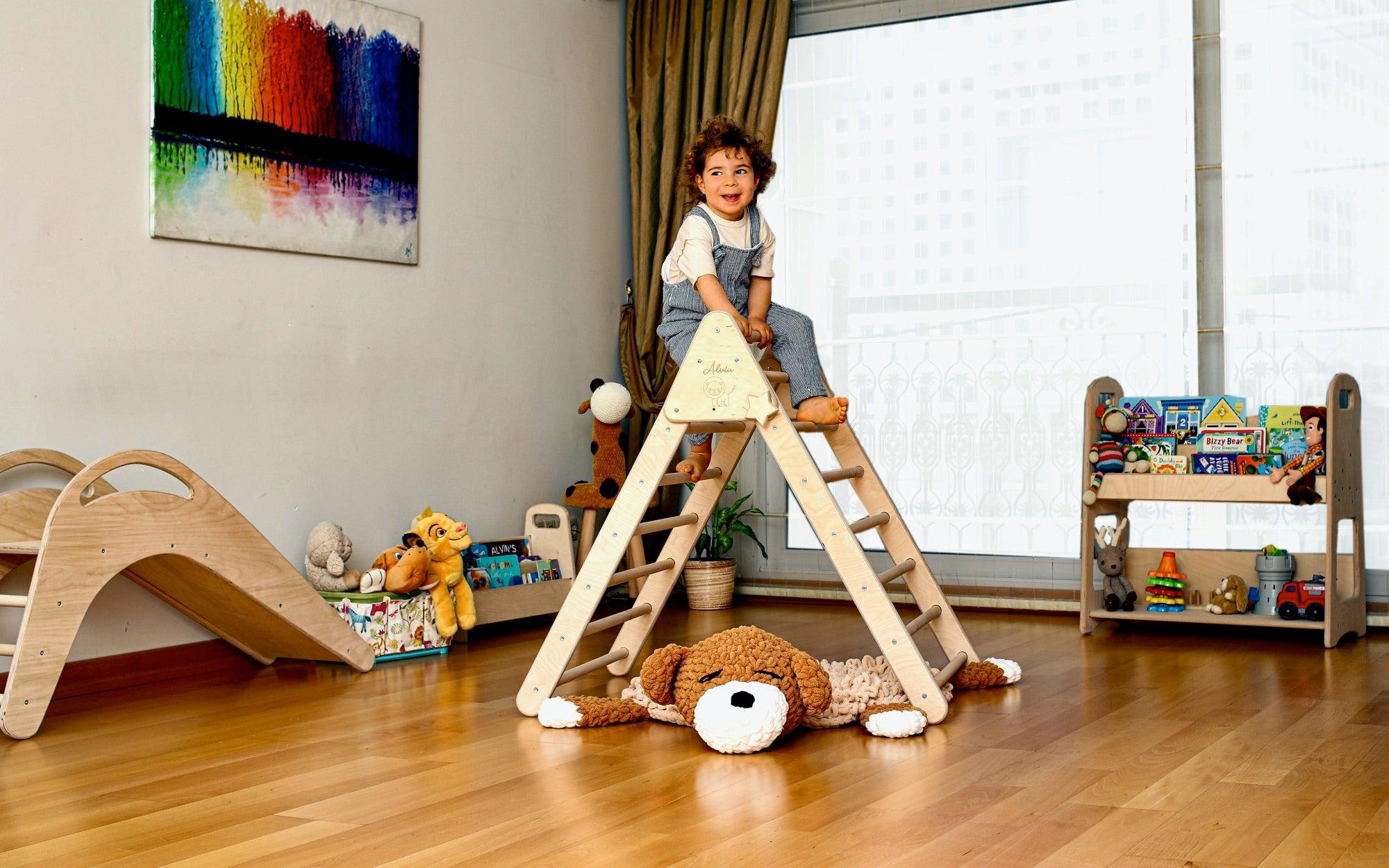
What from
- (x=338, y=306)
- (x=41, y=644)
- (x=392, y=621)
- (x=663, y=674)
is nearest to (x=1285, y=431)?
(x=663, y=674)

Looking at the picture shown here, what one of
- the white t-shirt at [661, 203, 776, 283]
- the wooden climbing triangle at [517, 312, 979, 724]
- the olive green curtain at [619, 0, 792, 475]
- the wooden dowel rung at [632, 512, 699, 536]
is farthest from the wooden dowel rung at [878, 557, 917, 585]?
the olive green curtain at [619, 0, 792, 475]

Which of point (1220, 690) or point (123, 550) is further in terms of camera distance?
point (1220, 690)

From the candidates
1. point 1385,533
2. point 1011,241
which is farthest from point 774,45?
point 1385,533

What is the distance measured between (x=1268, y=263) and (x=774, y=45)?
60.8 inches

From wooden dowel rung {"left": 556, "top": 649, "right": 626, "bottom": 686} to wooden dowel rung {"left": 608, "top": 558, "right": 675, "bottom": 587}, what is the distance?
139 mm

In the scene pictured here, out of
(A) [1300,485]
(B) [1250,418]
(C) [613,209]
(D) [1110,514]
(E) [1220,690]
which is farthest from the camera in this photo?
(C) [613,209]

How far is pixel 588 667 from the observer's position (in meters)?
2.40

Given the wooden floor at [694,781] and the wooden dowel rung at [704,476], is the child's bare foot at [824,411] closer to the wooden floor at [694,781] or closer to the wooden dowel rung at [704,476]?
the wooden dowel rung at [704,476]

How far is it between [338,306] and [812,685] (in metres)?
1.72

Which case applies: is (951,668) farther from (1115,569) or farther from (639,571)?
(1115,569)

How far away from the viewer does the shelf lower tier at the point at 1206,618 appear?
122 inches

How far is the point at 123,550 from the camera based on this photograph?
7.59 ft

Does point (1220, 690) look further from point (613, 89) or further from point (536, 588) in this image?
point (613, 89)

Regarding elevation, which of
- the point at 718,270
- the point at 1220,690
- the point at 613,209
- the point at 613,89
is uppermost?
the point at 613,89
